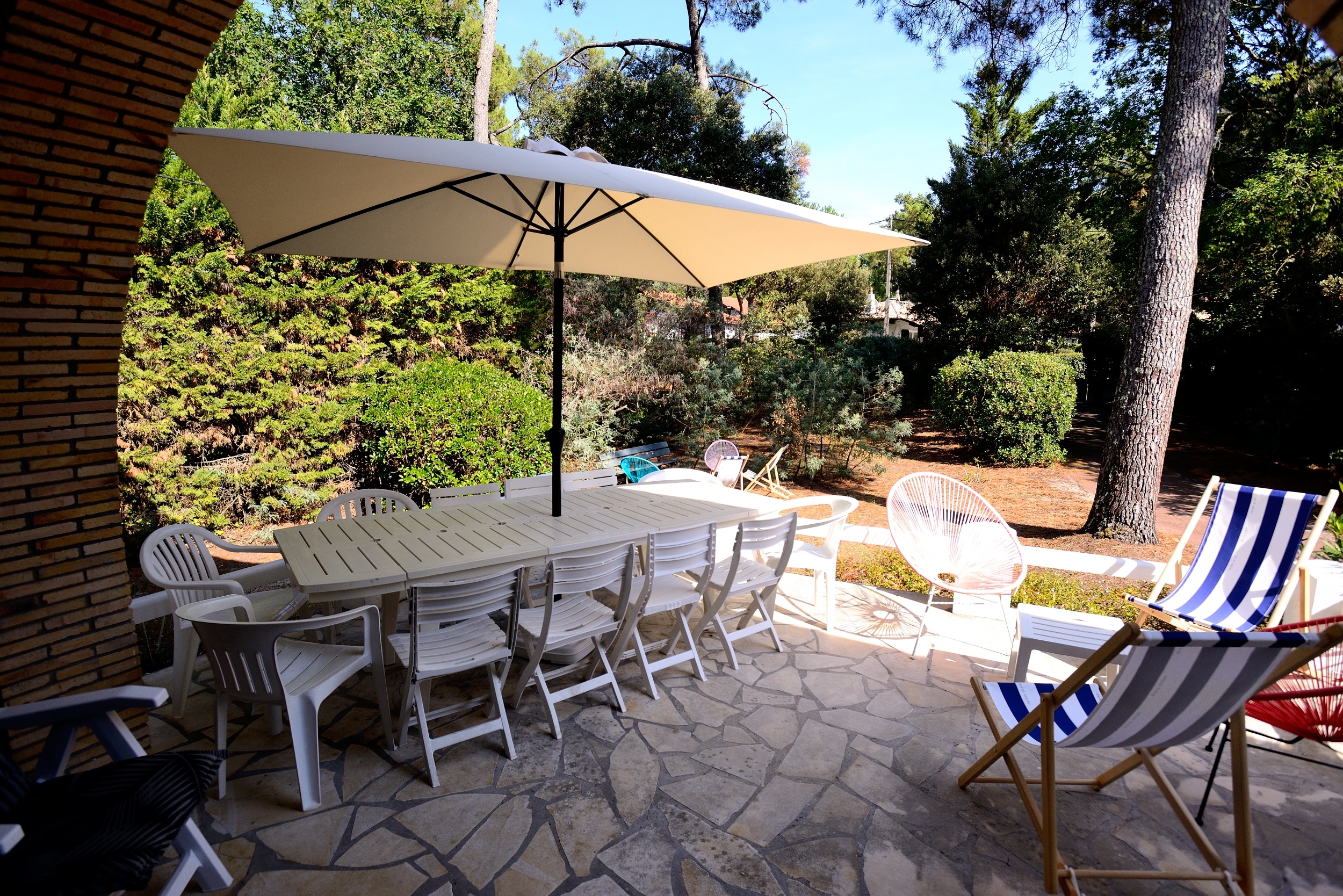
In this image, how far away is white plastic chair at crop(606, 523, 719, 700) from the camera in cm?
330

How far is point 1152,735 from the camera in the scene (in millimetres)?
2199

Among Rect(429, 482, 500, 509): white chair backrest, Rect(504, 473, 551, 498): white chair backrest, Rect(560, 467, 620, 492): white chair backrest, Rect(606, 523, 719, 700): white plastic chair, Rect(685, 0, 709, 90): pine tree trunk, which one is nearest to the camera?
Rect(606, 523, 719, 700): white plastic chair

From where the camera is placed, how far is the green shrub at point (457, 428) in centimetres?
598

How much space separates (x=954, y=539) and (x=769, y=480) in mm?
3315

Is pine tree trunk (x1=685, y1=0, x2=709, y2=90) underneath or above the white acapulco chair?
above

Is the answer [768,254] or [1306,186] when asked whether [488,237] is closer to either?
[768,254]

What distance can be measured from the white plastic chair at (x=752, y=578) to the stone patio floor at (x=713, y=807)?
34cm

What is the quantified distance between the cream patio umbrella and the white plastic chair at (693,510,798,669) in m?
1.12

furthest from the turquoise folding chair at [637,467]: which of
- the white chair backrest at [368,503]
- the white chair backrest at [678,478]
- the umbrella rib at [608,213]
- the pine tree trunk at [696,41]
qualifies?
the pine tree trunk at [696,41]

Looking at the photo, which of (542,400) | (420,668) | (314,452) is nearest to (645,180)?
(420,668)

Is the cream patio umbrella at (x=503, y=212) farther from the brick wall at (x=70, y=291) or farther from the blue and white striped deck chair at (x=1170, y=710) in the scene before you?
the blue and white striped deck chair at (x=1170, y=710)

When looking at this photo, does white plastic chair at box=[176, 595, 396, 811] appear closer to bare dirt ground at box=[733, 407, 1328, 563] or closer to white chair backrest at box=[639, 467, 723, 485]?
white chair backrest at box=[639, 467, 723, 485]

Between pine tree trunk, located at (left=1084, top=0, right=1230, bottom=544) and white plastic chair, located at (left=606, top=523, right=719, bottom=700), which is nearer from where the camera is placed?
white plastic chair, located at (left=606, top=523, right=719, bottom=700)

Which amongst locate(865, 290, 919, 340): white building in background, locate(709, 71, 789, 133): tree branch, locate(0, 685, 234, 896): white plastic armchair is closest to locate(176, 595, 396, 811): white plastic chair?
locate(0, 685, 234, 896): white plastic armchair
